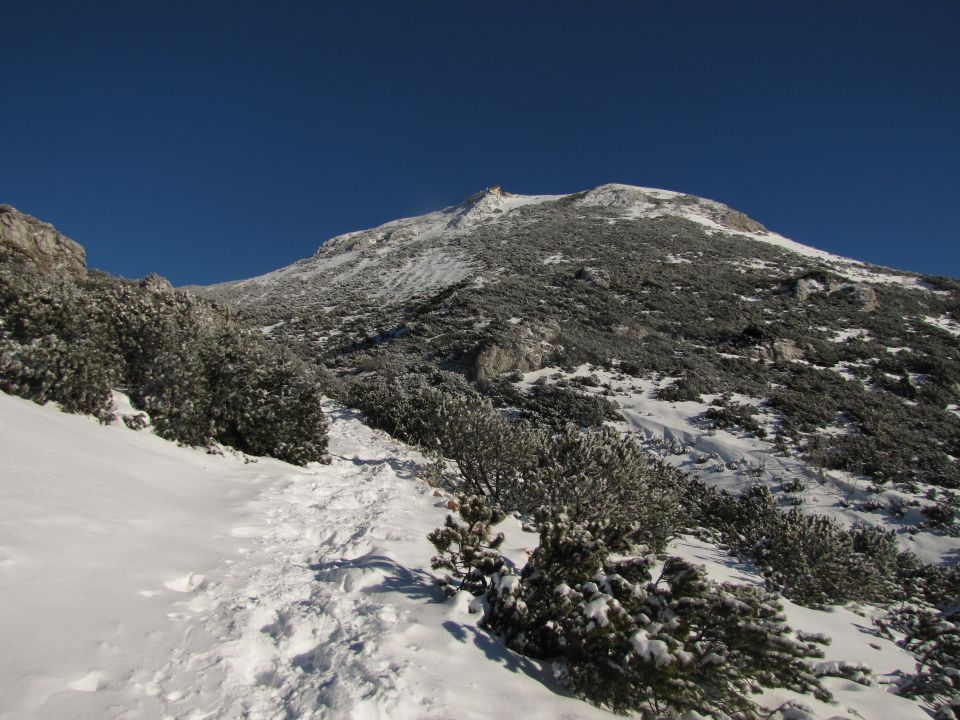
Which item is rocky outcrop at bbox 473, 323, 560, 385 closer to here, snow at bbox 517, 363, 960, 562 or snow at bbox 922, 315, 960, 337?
snow at bbox 517, 363, 960, 562

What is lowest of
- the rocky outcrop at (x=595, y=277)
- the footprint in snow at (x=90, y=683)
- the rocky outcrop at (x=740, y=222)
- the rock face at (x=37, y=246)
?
the footprint in snow at (x=90, y=683)

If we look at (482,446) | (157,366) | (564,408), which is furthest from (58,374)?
(564,408)

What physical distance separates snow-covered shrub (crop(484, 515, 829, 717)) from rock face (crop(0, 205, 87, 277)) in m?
12.8

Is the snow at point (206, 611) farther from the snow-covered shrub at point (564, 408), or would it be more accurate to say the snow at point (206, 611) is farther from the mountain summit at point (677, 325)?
the mountain summit at point (677, 325)

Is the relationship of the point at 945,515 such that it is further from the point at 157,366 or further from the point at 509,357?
the point at 157,366

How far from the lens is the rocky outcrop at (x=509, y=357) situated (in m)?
20.8

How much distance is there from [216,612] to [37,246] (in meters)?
13.6

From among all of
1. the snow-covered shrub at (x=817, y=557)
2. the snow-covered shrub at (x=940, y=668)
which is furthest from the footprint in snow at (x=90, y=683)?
the snow-covered shrub at (x=817, y=557)

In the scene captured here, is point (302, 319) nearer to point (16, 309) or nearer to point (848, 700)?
point (16, 309)

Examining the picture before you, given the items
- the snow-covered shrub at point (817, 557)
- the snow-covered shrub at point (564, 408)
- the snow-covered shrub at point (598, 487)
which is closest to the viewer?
the snow-covered shrub at point (598, 487)

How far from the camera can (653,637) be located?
132 inches

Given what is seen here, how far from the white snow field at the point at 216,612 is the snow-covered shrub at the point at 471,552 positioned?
0.70 ft

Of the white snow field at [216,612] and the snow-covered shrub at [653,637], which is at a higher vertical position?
the snow-covered shrub at [653,637]

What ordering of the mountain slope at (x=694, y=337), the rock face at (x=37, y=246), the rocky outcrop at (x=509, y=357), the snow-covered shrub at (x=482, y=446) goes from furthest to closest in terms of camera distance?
the rocky outcrop at (x=509, y=357) < the mountain slope at (x=694, y=337) < the rock face at (x=37, y=246) < the snow-covered shrub at (x=482, y=446)
